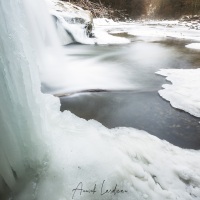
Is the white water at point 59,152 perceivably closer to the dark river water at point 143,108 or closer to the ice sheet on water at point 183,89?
the dark river water at point 143,108

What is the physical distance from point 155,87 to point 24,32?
3.46 metres

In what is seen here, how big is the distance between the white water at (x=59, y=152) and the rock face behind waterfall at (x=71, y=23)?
287 inches

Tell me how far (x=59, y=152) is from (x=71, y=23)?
8527mm

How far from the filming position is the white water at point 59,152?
6.31 feet

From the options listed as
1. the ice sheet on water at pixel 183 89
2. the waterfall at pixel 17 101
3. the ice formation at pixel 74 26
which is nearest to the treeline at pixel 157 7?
the ice formation at pixel 74 26

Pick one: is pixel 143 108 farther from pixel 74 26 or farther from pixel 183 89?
pixel 74 26

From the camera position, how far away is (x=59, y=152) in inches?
96.1

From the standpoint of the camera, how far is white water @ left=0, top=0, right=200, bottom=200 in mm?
1924

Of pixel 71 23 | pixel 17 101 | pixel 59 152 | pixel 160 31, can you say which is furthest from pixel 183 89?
pixel 160 31

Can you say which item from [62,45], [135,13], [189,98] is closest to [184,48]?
[62,45]

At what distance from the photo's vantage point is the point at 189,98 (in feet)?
14.2

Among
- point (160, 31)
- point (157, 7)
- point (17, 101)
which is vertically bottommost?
point (157, 7)

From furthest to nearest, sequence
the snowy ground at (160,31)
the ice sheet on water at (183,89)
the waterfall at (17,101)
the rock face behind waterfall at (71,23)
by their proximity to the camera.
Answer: the snowy ground at (160,31) < the rock face behind waterfall at (71,23) < the ice sheet on water at (183,89) < the waterfall at (17,101)

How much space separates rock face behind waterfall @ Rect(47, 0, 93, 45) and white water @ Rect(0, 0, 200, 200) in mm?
7279
